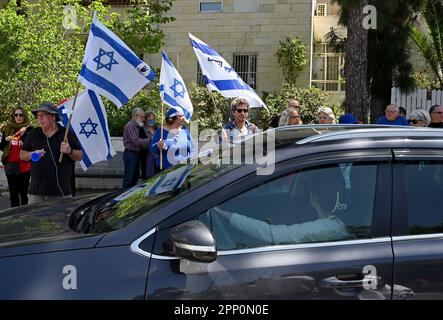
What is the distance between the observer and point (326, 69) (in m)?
20.2

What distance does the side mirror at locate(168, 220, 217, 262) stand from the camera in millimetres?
2490

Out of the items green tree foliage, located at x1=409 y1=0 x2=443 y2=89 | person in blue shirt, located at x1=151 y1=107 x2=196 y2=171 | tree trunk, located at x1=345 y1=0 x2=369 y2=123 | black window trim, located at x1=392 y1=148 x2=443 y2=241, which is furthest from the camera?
green tree foliage, located at x1=409 y1=0 x2=443 y2=89

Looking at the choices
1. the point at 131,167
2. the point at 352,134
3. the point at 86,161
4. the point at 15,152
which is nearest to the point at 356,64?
the point at 131,167

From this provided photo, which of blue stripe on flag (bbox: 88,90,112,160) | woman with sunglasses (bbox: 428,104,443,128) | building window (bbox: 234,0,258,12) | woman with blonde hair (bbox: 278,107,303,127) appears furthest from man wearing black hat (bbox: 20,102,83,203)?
building window (bbox: 234,0,258,12)

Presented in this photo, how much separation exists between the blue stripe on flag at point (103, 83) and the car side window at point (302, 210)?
3.50m

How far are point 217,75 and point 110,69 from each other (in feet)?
6.31

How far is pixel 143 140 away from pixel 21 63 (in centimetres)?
486

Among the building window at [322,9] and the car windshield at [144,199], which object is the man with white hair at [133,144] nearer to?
the car windshield at [144,199]

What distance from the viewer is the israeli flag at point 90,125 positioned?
618 centimetres

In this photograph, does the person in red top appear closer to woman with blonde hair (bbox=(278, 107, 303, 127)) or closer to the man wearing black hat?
the man wearing black hat

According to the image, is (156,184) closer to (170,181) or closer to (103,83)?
(170,181)

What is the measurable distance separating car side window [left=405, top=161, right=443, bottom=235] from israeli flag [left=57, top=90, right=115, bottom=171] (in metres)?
4.22

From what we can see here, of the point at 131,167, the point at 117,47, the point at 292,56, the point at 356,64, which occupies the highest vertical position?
the point at 292,56

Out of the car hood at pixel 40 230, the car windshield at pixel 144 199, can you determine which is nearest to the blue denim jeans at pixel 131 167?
the car hood at pixel 40 230
